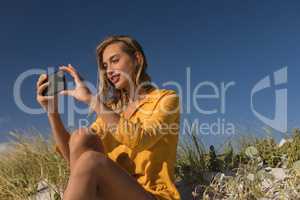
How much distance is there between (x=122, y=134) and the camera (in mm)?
2047

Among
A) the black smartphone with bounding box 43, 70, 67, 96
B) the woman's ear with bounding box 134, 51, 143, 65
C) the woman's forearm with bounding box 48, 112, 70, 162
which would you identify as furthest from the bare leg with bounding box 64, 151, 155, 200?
the woman's ear with bounding box 134, 51, 143, 65

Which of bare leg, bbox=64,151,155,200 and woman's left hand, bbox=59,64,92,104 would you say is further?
woman's left hand, bbox=59,64,92,104

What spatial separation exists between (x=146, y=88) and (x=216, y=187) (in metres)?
1.06

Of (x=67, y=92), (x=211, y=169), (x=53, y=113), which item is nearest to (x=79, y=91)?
(x=67, y=92)

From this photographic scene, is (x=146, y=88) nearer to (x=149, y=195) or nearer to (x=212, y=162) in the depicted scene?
(x=149, y=195)

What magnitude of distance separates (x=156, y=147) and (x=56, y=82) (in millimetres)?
657

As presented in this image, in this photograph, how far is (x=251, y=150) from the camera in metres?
3.56

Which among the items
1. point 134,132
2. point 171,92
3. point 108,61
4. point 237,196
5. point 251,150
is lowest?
point 237,196

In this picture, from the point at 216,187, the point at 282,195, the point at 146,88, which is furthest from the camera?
the point at 216,187

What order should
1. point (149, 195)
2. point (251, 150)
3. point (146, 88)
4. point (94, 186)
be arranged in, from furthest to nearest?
point (251, 150), point (146, 88), point (149, 195), point (94, 186)

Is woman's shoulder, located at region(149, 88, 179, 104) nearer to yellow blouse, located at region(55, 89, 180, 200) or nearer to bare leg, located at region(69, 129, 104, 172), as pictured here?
yellow blouse, located at region(55, 89, 180, 200)

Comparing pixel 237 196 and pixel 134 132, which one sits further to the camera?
pixel 237 196

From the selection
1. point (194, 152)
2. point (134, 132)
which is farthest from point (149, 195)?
point (194, 152)

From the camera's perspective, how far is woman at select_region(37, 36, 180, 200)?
6.65ft
